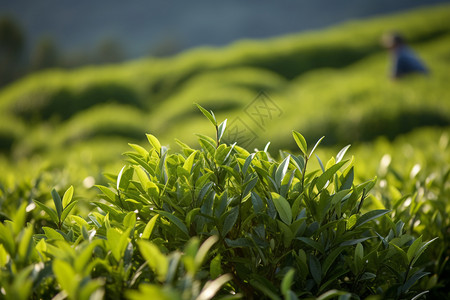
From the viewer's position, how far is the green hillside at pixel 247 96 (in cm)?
762

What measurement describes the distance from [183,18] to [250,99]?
10953 cm

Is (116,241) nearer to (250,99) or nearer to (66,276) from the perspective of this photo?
(66,276)

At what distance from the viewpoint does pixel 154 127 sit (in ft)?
33.1

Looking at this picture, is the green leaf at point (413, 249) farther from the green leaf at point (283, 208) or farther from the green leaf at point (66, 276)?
the green leaf at point (66, 276)

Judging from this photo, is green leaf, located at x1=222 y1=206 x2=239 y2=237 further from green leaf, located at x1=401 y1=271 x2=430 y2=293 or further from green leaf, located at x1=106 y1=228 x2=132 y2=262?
green leaf, located at x1=401 y1=271 x2=430 y2=293

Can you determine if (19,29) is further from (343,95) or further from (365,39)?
(343,95)

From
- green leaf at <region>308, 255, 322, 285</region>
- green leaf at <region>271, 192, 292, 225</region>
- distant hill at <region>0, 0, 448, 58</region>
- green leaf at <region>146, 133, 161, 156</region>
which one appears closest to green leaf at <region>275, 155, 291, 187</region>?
green leaf at <region>271, 192, 292, 225</region>

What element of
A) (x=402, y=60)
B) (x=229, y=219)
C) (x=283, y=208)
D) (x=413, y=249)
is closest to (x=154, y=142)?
(x=229, y=219)

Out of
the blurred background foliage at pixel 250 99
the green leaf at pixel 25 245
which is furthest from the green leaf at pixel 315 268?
the blurred background foliage at pixel 250 99

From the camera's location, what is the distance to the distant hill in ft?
337

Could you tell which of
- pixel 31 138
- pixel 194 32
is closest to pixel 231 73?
pixel 31 138

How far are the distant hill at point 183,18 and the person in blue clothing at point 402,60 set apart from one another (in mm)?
94031

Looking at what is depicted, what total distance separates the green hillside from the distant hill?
290 feet

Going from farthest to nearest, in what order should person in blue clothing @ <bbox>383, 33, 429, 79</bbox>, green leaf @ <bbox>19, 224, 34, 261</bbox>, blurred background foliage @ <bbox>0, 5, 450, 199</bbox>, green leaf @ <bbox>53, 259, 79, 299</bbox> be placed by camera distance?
1. person in blue clothing @ <bbox>383, 33, 429, 79</bbox>
2. blurred background foliage @ <bbox>0, 5, 450, 199</bbox>
3. green leaf @ <bbox>19, 224, 34, 261</bbox>
4. green leaf @ <bbox>53, 259, 79, 299</bbox>
